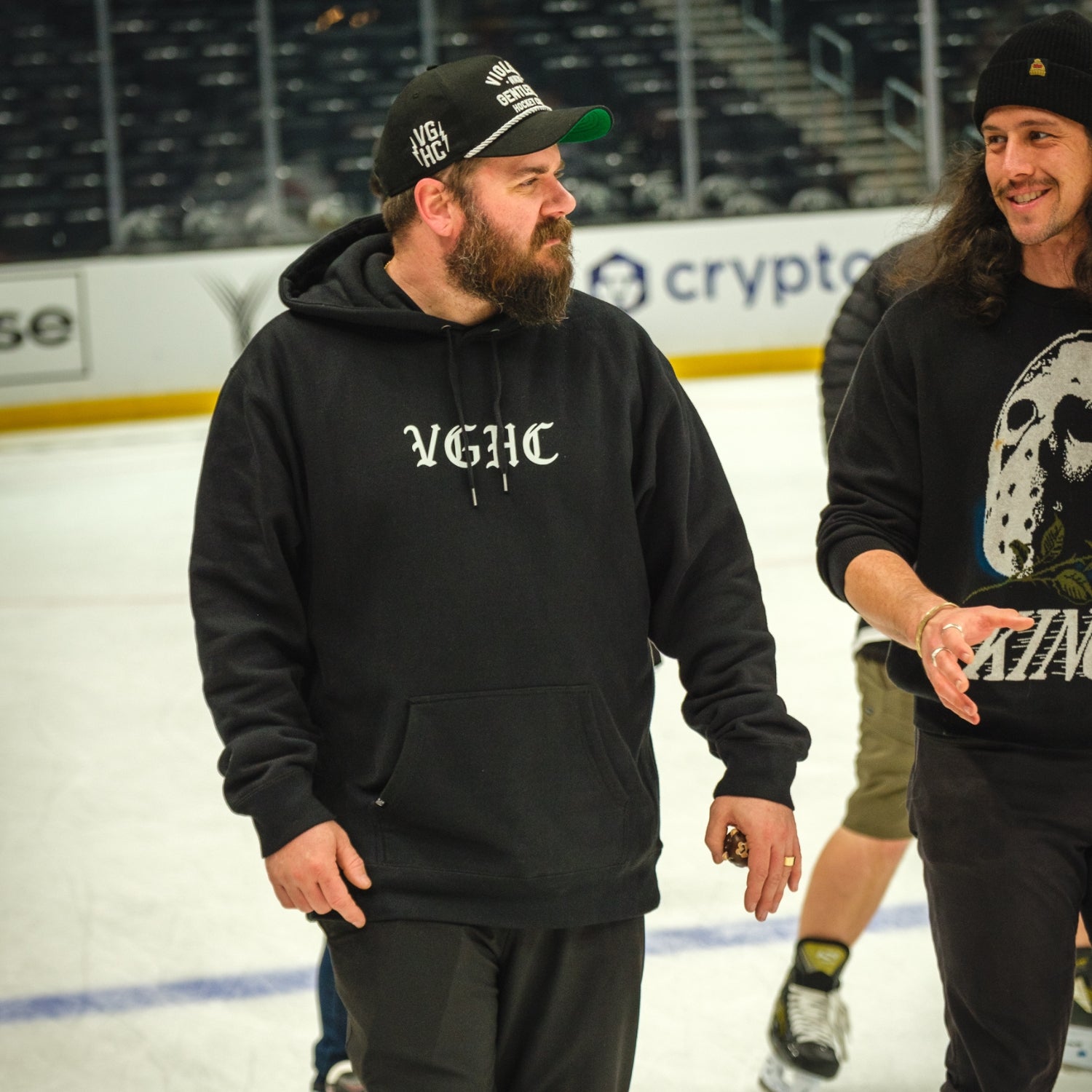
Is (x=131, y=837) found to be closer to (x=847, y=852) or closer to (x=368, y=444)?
(x=847, y=852)

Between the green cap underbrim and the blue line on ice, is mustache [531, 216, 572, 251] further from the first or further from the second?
the blue line on ice

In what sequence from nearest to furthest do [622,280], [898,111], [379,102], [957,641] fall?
[957,641] → [622,280] → [379,102] → [898,111]

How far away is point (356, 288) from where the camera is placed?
184 cm

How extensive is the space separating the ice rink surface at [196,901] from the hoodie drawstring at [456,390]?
0.82 m

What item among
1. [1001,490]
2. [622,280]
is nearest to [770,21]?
[622,280]

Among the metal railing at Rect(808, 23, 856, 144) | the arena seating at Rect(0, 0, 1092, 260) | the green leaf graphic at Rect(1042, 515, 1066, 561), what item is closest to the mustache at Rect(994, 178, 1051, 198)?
the green leaf graphic at Rect(1042, 515, 1066, 561)

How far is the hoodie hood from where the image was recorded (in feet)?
5.86

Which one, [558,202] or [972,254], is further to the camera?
[972,254]

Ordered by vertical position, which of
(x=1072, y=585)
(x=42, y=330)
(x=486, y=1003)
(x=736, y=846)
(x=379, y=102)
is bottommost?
(x=42, y=330)

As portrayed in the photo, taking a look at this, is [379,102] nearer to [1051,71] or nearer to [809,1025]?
[809,1025]

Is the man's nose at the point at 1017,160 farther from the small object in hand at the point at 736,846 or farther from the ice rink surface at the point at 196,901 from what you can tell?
the ice rink surface at the point at 196,901

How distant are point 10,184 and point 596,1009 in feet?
40.8

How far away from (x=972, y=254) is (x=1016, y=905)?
0.73 m

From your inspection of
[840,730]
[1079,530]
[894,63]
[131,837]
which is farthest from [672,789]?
[894,63]
